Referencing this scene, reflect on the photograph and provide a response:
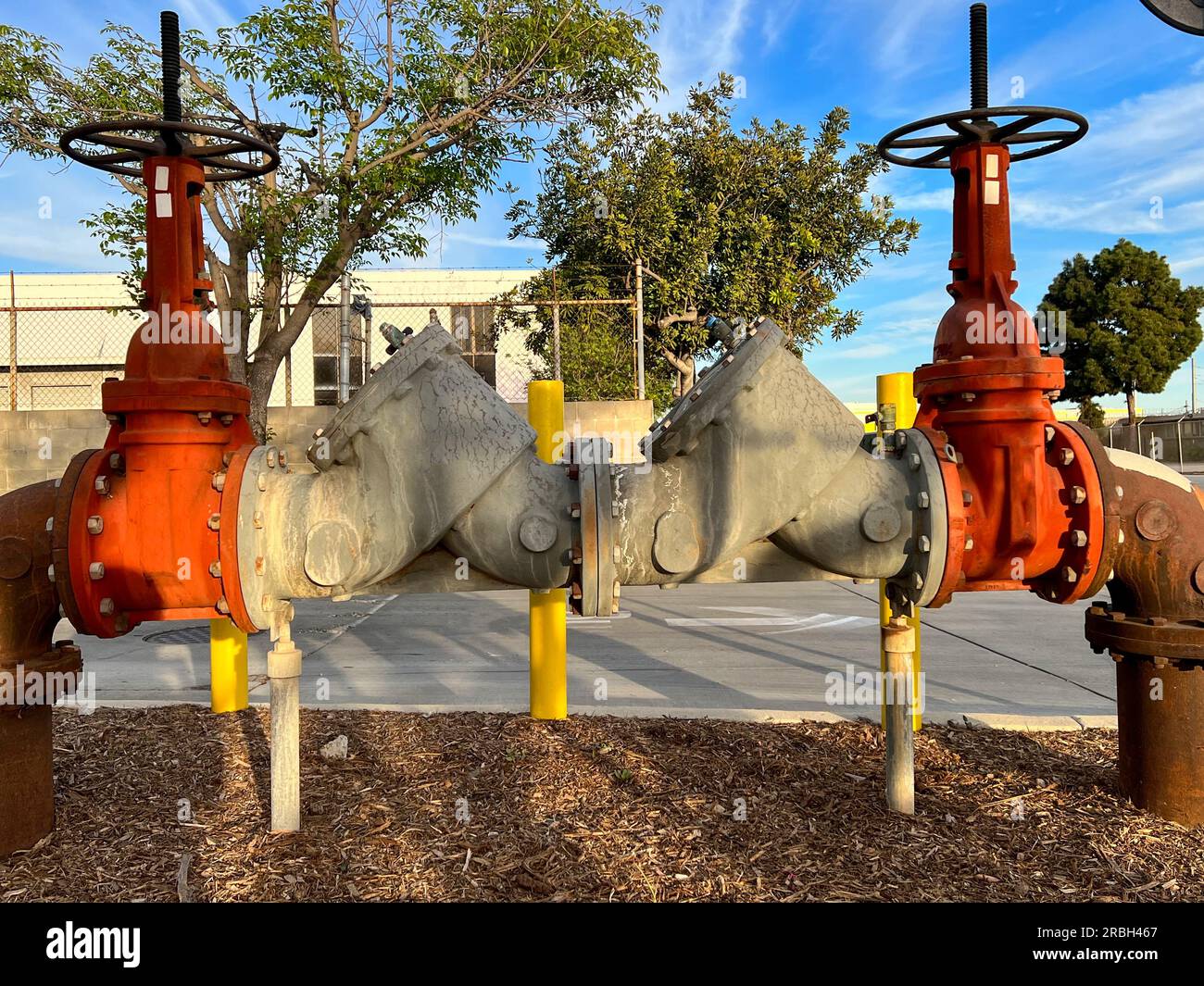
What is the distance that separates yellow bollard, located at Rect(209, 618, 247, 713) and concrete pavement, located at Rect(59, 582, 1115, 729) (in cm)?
40

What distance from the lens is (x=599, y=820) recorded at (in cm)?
288

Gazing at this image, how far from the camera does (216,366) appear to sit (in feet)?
8.17

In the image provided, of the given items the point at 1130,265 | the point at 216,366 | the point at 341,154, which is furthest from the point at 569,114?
the point at 1130,265

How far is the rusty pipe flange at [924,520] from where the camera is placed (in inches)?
98.0

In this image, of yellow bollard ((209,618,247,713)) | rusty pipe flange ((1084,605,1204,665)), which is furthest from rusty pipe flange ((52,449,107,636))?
rusty pipe flange ((1084,605,1204,665))

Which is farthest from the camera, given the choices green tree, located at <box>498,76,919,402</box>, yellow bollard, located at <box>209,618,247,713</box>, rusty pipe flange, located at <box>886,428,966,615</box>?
green tree, located at <box>498,76,919,402</box>

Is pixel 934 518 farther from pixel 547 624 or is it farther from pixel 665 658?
pixel 665 658

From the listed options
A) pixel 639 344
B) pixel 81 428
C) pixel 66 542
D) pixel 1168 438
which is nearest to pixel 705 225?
pixel 639 344

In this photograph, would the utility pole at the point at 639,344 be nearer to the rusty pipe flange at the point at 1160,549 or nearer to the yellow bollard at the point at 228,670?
the yellow bollard at the point at 228,670

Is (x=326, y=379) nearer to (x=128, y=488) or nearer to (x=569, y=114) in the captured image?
(x=569, y=114)

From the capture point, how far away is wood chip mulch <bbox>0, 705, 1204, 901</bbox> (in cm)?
250

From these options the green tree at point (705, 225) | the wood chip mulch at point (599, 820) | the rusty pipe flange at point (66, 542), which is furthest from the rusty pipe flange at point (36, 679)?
the green tree at point (705, 225)

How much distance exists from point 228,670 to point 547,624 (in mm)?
1621

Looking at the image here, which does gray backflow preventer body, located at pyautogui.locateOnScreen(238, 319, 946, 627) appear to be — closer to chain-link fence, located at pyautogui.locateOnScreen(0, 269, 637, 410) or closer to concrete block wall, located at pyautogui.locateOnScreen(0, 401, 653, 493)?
chain-link fence, located at pyautogui.locateOnScreen(0, 269, 637, 410)
